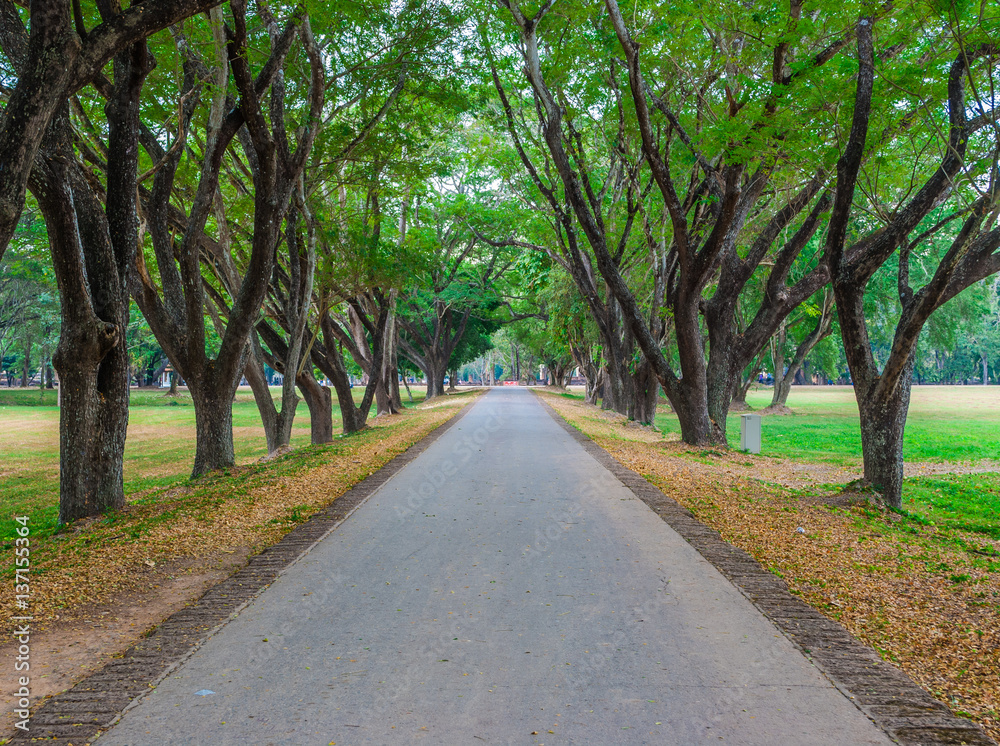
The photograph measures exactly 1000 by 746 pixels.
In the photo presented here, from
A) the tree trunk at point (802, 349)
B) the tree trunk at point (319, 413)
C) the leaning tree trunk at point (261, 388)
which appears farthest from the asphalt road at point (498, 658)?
the tree trunk at point (802, 349)

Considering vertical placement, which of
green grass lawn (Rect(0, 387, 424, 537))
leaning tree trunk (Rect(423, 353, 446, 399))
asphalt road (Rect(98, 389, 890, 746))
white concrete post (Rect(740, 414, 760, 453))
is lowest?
green grass lawn (Rect(0, 387, 424, 537))

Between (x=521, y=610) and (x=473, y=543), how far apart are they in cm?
167

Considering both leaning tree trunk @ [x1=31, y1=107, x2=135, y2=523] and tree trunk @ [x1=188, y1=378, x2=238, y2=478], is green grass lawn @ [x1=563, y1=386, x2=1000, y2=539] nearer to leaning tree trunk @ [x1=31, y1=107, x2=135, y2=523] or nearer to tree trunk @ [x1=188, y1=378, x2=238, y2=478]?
leaning tree trunk @ [x1=31, y1=107, x2=135, y2=523]

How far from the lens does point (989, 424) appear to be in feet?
71.8

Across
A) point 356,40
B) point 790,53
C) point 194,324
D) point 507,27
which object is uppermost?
point 507,27

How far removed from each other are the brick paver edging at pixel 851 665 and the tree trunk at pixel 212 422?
7509 millimetres

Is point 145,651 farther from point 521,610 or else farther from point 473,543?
point 473,543

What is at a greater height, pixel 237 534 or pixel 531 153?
pixel 531 153

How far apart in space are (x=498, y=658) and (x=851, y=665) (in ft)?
6.14

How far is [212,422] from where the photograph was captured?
10.4 metres

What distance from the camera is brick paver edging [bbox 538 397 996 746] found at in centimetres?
282

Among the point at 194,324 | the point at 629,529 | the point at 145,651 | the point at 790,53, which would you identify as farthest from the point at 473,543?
the point at 790,53

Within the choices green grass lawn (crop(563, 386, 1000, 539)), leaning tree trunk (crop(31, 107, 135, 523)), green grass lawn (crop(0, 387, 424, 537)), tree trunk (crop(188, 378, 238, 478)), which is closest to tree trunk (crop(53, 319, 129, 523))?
leaning tree trunk (crop(31, 107, 135, 523))

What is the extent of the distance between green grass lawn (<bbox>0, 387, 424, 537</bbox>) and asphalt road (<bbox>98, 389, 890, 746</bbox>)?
426 centimetres
